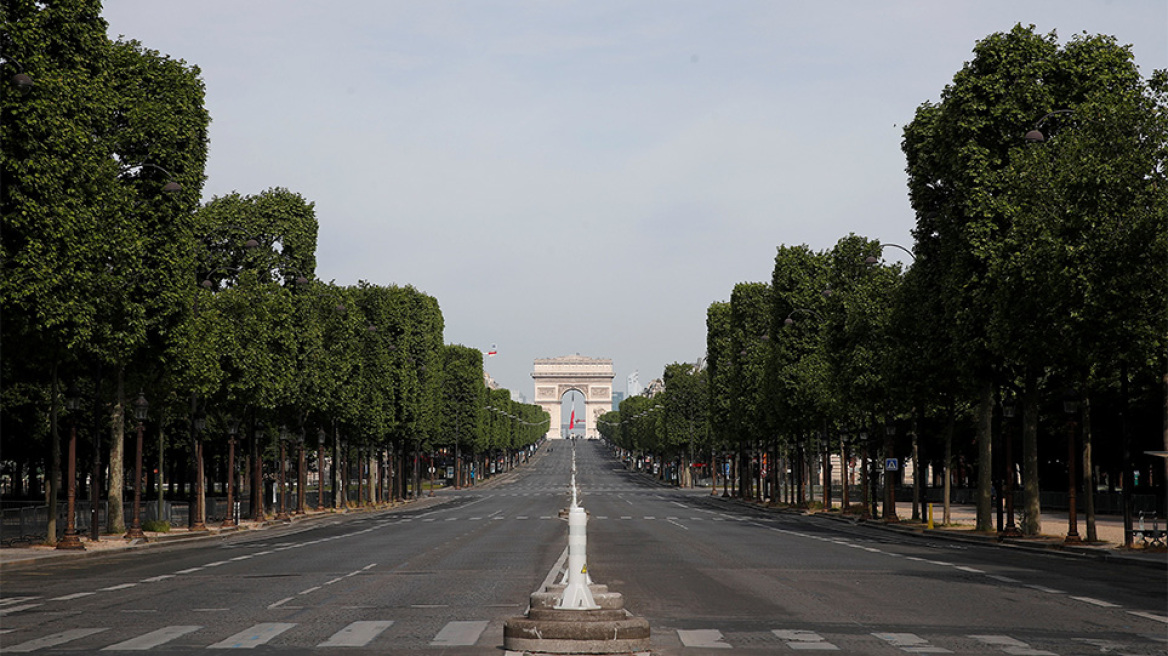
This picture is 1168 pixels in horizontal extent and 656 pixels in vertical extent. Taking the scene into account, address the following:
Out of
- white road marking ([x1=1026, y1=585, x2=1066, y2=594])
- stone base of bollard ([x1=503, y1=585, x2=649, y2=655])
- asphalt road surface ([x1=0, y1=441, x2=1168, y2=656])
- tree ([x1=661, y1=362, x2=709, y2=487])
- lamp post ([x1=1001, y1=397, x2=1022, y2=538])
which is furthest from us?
tree ([x1=661, y1=362, x2=709, y2=487])

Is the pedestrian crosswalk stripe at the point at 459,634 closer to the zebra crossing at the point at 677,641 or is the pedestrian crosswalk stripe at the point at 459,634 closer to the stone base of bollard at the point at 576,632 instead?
the zebra crossing at the point at 677,641

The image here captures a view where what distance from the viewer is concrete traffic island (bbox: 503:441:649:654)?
13.8 meters

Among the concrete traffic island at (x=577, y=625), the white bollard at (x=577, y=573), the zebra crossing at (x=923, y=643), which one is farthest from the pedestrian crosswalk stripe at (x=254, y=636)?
the zebra crossing at (x=923, y=643)

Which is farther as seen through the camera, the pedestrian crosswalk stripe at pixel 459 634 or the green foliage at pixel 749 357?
the green foliage at pixel 749 357

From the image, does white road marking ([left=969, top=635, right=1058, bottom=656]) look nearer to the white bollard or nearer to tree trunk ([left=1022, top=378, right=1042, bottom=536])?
the white bollard

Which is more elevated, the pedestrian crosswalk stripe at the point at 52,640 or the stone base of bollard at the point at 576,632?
the stone base of bollard at the point at 576,632

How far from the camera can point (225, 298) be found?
55.5 metres

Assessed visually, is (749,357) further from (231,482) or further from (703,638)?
(703,638)

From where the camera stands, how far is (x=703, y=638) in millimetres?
15633

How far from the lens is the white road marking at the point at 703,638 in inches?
589

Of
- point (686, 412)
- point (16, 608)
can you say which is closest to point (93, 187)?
point (16, 608)

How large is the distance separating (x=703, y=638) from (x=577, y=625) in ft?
7.53

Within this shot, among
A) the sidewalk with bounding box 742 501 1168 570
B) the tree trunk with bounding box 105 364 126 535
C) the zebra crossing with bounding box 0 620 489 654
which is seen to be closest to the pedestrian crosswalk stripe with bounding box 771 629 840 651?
the zebra crossing with bounding box 0 620 489 654

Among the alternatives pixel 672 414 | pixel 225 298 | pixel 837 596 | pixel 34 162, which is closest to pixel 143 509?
pixel 225 298
